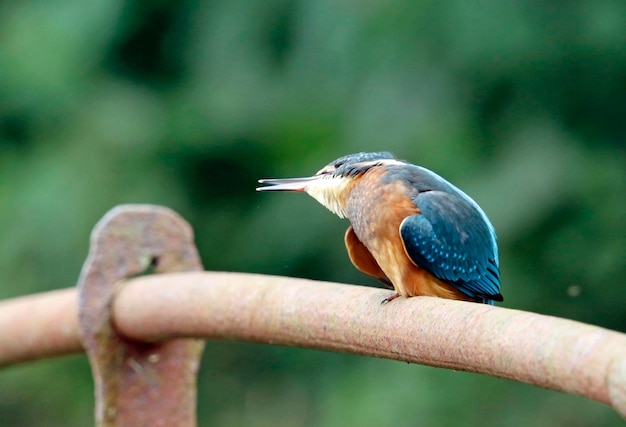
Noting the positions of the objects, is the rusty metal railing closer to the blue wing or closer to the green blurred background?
the blue wing

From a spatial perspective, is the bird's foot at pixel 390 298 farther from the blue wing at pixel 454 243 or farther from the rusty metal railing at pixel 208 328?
the blue wing at pixel 454 243

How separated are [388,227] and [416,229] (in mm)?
51

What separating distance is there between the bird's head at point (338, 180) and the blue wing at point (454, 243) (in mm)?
125

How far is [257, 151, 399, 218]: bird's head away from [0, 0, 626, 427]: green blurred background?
1104mm

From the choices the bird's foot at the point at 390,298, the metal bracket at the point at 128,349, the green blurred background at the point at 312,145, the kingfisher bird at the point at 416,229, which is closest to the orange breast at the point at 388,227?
the kingfisher bird at the point at 416,229

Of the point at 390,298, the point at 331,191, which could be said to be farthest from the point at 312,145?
the point at 390,298

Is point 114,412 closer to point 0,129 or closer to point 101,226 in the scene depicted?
point 101,226

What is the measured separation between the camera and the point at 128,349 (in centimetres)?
182

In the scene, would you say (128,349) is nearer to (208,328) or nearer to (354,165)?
(208,328)

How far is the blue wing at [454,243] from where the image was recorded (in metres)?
1.57

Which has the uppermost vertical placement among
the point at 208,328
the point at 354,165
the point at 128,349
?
the point at 354,165

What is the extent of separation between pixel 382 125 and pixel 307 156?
22 centimetres

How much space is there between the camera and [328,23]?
9.71ft

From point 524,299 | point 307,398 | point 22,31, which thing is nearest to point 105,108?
point 22,31
